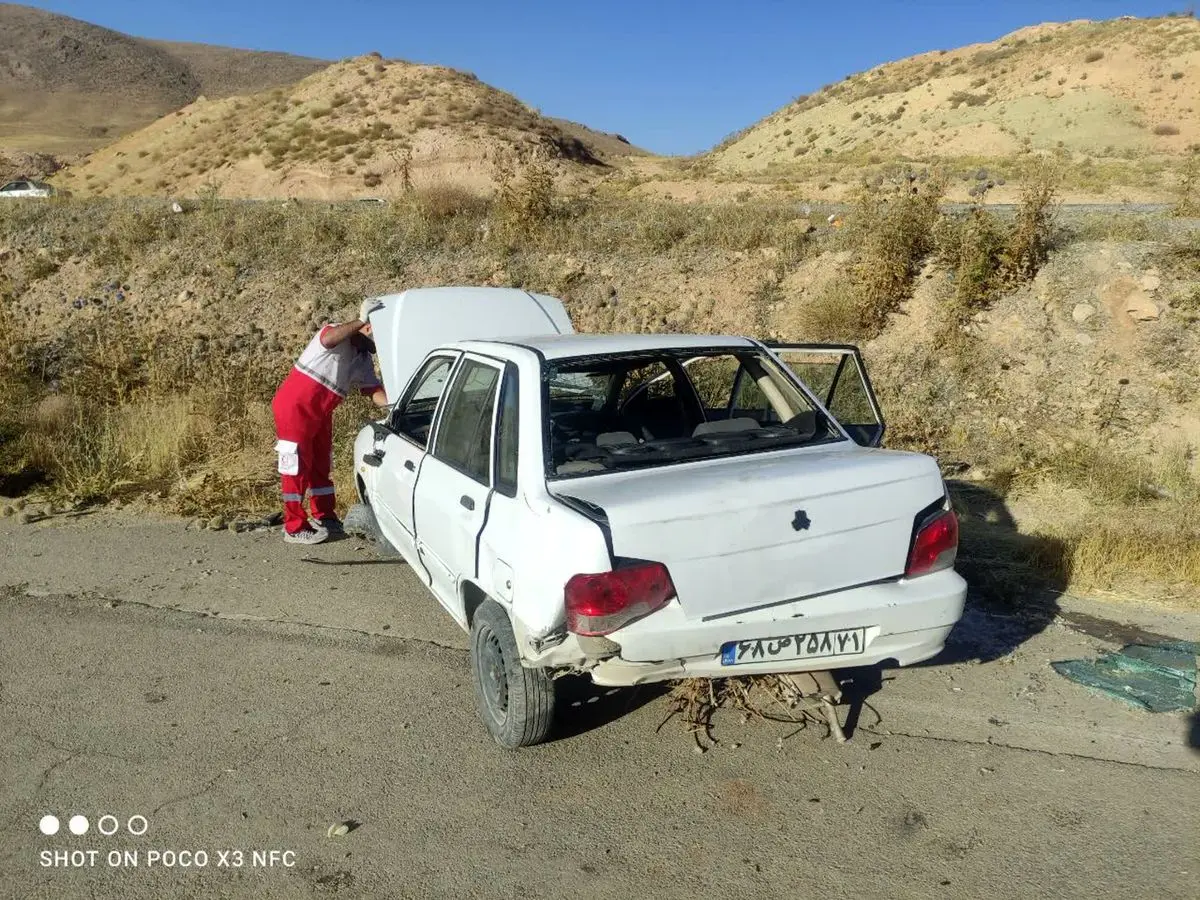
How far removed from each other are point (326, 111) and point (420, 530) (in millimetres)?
42500

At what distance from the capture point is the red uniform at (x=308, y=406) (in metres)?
6.43

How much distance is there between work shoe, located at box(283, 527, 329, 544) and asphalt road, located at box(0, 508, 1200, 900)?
154 cm

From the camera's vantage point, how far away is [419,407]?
550cm

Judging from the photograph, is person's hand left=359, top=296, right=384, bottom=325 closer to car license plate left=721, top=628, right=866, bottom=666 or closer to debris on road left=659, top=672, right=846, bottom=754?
debris on road left=659, top=672, right=846, bottom=754

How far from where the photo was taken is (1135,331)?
10.3m

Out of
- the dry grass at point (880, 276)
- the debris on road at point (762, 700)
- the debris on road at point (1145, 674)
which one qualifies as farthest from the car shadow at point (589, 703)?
the dry grass at point (880, 276)

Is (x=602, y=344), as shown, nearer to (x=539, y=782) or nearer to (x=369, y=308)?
(x=539, y=782)

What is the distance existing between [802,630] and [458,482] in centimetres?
162

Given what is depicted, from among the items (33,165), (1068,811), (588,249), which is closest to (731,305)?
(588,249)

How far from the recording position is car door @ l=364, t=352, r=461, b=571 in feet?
15.5

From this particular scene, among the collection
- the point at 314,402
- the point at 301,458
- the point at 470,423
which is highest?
the point at 470,423

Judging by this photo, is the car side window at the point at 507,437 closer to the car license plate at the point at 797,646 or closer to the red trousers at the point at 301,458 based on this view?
the car license plate at the point at 797,646

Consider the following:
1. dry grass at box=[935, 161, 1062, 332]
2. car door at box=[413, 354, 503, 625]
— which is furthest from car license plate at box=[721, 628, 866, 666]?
dry grass at box=[935, 161, 1062, 332]

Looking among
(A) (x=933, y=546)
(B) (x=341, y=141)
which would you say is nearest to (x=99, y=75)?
(B) (x=341, y=141)
